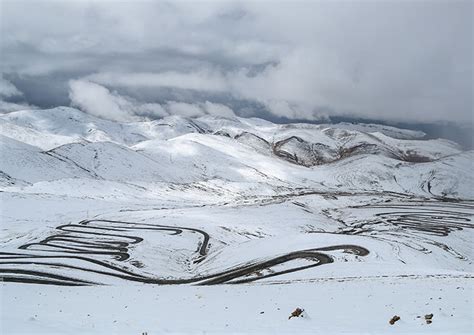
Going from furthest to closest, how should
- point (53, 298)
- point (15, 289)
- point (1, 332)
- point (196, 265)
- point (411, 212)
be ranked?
point (411, 212), point (196, 265), point (15, 289), point (53, 298), point (1, 332)

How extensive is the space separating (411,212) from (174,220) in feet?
349

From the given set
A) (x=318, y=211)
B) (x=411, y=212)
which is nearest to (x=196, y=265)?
(x=318, y=211)

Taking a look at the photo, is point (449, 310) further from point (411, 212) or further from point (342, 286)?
point (411, 212)

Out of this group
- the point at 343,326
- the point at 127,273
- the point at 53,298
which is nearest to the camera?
the point at 343,326

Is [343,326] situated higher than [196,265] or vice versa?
[343,326]

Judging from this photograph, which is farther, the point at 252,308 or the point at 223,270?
the point at 223,270

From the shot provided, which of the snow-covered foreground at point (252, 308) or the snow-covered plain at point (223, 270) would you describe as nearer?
the snow-covered foreground at point (252, 308)

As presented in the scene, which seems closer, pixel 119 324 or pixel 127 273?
pixel 119 324

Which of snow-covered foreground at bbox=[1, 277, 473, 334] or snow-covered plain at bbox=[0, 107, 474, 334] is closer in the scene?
snow-covered foreground at bbox=[1, 277, 473, 334]

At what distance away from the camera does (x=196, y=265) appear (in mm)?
78125

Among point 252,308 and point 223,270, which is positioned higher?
point 252,308

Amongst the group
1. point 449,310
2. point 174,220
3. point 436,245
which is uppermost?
point 449,310

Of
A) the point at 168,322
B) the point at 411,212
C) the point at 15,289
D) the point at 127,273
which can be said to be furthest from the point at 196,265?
the point at 411,212

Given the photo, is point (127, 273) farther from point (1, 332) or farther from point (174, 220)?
point (174, 220)
